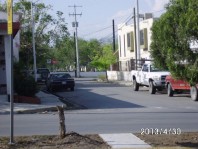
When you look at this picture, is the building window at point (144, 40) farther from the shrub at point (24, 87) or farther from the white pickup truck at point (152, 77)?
the shrub at point (24, 87)

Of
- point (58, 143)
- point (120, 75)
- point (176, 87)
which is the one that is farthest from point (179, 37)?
point (120, 75)

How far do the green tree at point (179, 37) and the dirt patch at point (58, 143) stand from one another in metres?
2.31

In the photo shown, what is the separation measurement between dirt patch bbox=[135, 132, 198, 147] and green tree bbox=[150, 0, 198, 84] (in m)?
1.38

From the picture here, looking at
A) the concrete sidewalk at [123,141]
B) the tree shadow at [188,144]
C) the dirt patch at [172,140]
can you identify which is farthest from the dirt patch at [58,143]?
the tree shadow at [188,144]

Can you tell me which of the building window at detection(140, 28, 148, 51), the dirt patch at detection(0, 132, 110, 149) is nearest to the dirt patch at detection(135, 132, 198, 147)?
the dirt patch at detection(0, 132, 110, 149)

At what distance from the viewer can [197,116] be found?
1822cm

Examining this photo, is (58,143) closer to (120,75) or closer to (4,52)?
(4,52)

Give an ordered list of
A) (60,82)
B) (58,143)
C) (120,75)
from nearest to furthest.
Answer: (58,143) < (60,82) < (120,75)

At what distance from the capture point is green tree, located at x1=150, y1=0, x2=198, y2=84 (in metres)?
10.3

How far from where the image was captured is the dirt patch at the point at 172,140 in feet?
35.8

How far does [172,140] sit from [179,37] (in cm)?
243

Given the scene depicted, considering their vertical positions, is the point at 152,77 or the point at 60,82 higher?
the point at 152,77

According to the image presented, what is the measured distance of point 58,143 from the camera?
11.2 metres

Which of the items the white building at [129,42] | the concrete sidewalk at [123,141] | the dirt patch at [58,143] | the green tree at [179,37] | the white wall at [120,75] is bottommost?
the concrete sidewalk at [123,141]
